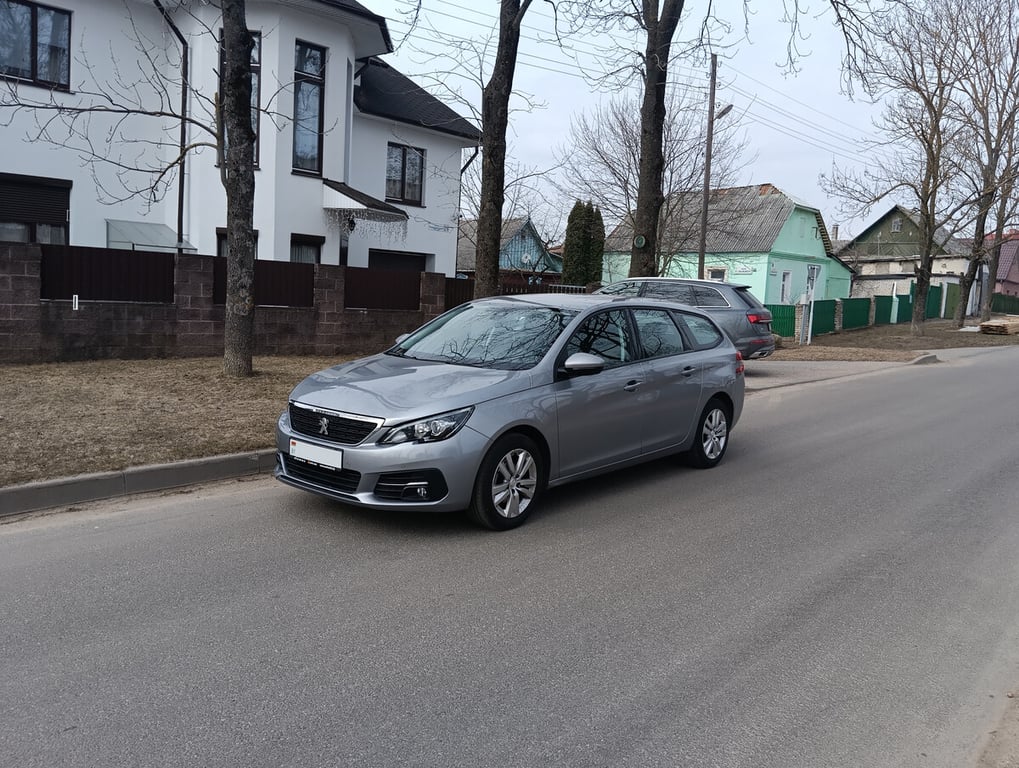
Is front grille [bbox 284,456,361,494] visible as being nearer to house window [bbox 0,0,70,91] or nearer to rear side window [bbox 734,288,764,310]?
rear side window [bbox 734,288,764,310]

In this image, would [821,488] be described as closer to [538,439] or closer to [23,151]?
[538,439]

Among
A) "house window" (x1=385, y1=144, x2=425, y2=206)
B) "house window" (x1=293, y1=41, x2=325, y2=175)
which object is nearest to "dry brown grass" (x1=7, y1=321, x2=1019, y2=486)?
"house window" (x1=293, y1=41, x2=325, y2=175)

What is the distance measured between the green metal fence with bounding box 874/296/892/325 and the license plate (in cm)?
3324

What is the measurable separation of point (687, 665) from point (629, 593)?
2.90 ft

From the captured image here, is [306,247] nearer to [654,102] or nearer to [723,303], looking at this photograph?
[654,102]

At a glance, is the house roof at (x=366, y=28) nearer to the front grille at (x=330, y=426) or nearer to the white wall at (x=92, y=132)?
the white wall at (x=92, y=132)

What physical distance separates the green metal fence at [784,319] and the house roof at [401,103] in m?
10.4

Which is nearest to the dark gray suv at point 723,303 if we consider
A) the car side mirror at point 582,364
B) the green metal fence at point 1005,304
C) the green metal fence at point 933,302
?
the car side mirror at point 582,364

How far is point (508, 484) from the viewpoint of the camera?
5789 mm

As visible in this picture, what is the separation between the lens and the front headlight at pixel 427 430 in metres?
5.36

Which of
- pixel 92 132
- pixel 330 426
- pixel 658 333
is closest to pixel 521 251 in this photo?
pixel 92 132

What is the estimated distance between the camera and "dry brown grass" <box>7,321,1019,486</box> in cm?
688

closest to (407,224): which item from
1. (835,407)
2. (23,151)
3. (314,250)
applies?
(314,250)

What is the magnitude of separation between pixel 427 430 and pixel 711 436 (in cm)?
370
